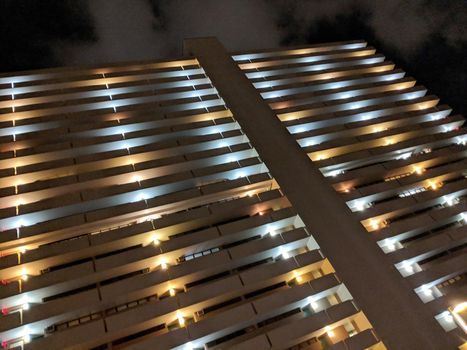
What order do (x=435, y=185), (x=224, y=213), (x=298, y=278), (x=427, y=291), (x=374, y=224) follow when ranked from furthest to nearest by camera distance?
(x=435, y=185), (x=374, y=224), (x=224, y=213), (x=298, y=278), (x=427, y=291)

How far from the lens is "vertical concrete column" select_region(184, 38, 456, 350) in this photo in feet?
45.3

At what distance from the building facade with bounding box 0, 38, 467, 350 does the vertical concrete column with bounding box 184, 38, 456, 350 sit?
0.07 meters

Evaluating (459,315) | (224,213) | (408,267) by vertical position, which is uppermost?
(224,213)

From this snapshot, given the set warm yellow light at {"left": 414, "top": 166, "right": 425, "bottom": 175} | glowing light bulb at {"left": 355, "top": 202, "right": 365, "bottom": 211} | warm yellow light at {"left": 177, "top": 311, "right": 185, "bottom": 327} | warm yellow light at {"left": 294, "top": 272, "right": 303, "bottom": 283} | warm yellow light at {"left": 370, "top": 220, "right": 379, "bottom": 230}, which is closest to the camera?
warm yellow light at {"left": 177, "top": 311, "right": 185, "bottom": 327}

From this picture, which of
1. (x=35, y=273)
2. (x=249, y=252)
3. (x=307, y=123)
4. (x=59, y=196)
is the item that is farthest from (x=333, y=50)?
(x=35, y=273)

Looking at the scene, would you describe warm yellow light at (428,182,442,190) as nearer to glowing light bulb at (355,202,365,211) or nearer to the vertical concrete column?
glowing light bulb at (355,202,365,211)

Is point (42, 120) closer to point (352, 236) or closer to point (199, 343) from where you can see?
point (199, 343)

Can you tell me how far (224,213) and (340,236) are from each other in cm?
532

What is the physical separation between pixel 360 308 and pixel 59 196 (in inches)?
547

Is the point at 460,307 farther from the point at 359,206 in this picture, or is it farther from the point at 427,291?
the point at 359,206

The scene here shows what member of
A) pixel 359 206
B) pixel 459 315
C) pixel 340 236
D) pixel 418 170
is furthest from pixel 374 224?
pixel 418 170

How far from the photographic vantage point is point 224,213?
17.8 meters

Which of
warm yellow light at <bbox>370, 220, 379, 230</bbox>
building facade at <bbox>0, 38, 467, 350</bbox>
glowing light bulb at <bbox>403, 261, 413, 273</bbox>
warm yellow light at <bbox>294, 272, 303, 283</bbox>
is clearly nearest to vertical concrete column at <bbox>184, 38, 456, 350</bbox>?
building facade at <bbox>0, 38, 467, 350</bbox>

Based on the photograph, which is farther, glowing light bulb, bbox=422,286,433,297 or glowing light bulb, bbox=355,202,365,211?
glowing light bulb, bbox=355,202,365,211
